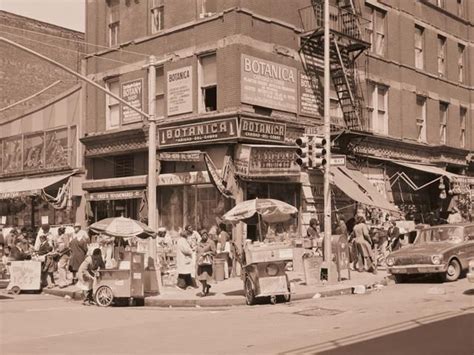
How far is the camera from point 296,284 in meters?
18.3

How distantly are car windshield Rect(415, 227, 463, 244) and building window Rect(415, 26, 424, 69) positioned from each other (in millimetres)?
14587

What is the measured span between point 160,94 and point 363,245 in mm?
9636

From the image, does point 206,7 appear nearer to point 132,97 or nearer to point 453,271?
point 132,97

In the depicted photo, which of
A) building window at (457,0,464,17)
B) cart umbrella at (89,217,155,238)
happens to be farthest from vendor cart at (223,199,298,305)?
building window at (457,0,464,17)

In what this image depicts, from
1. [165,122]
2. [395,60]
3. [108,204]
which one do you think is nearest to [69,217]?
[108,204]

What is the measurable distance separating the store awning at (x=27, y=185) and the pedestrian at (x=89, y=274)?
1108 centimetres

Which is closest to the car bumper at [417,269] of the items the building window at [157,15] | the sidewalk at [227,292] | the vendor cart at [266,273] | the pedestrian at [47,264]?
the sidewalk at [227,292]

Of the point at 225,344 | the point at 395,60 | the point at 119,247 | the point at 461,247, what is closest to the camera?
the point at 225,344

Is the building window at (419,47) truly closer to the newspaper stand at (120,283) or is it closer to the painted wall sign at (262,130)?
the painted wall sign at (262,130)

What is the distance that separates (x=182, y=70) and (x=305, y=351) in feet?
54.5

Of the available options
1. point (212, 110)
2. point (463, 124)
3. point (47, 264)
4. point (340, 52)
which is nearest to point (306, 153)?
point (212, 110)

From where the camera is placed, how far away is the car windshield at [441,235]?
18547 mm

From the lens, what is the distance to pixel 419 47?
31.9 m

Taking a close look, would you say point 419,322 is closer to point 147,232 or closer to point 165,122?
point 147,232
